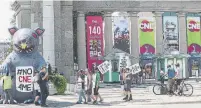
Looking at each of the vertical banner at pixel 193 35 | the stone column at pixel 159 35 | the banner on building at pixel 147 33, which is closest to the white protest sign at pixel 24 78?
the banner on building at pixel 147 33

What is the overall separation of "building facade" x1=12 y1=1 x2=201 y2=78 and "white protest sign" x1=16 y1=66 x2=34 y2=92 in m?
6.30

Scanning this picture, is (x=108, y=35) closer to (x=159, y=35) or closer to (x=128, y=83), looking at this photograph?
(x=159, y=35)

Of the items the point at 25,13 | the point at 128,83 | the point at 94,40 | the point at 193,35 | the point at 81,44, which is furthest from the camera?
the point at 193,35

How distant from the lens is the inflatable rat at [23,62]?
17750mm

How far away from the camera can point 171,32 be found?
41125 millimetres

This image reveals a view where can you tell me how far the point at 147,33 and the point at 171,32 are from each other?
2240 mm

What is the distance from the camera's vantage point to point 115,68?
123ft

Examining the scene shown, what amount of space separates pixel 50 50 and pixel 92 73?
680 cm

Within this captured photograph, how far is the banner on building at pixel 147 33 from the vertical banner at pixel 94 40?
4.92m

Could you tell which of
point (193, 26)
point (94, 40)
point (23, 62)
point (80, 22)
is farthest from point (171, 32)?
point (23, 62)

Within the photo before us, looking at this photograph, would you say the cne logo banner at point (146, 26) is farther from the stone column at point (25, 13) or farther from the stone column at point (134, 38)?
the stone column at point (25, 13)

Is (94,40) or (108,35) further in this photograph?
(108,35)

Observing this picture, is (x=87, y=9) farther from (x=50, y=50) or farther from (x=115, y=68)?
(x=50, y=50)

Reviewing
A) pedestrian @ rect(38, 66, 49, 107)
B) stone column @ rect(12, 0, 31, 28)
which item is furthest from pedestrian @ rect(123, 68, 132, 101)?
stone column @ rect(12, 0, 31, 28)
